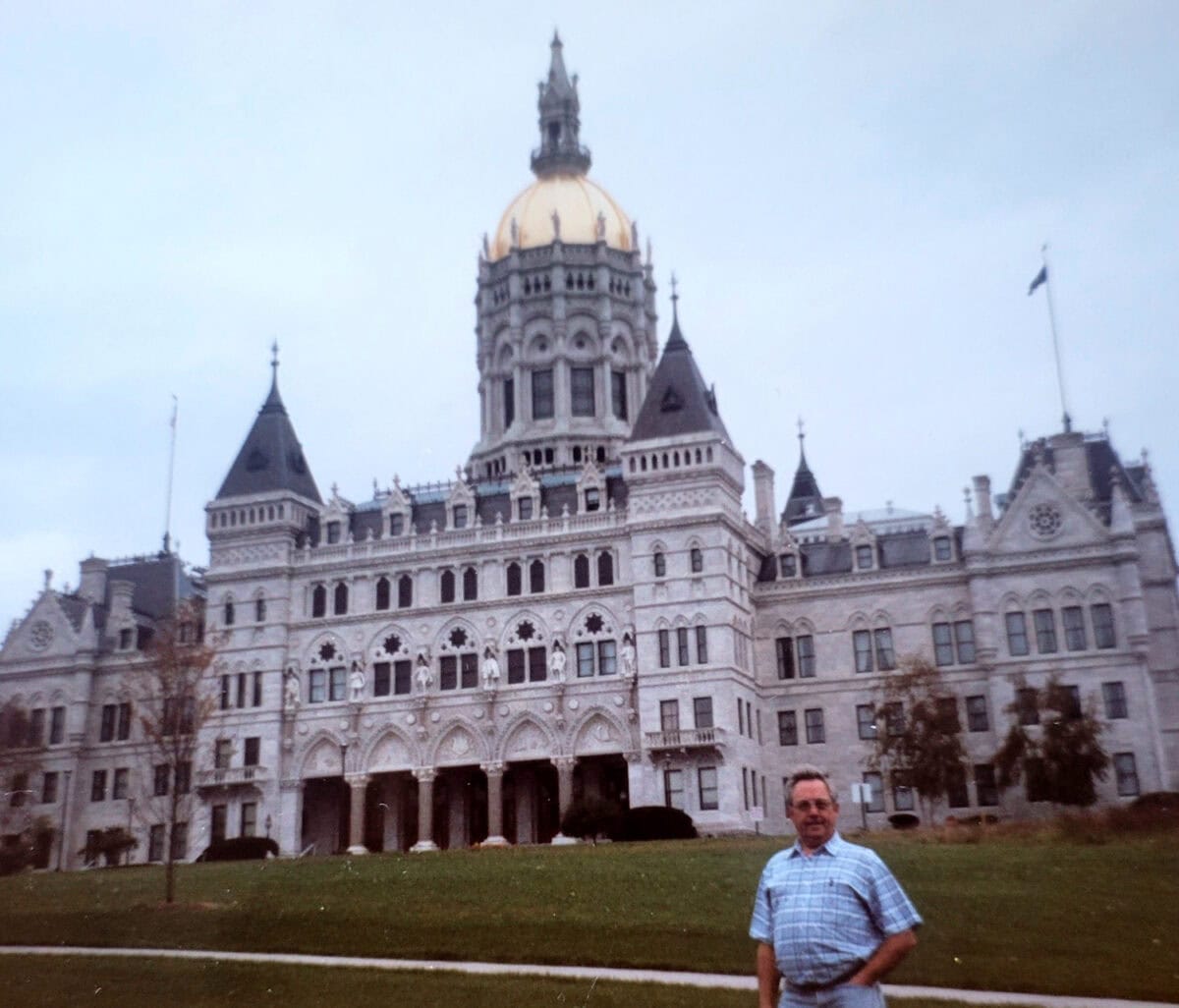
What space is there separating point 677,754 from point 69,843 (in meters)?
33.1

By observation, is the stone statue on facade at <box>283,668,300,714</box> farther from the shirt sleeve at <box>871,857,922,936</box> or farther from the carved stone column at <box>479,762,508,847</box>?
the shirt sleeve at <box>871,857,922,936</box>

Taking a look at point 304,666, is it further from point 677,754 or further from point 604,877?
point 604,877

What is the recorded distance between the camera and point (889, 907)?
8680 millimetres

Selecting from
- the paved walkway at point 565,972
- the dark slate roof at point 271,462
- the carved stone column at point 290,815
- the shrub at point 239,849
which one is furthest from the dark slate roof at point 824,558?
the paved walkway at point 565,972

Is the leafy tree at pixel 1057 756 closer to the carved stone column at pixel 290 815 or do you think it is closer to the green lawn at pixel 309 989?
the carved stone column at pixel 290 815

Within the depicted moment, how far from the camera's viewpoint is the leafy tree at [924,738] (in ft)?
171

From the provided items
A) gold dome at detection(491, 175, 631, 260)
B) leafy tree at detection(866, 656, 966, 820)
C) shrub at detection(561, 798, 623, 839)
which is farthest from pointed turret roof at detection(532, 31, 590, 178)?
shrub at detection(561, 798, 623, 839)

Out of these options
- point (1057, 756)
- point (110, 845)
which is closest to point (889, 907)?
point (1057, 756)

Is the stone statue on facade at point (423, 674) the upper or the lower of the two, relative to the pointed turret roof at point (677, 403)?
lower

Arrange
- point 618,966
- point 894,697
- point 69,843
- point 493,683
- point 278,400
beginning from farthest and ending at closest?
point 278,400 → point 69,843 → point 493,683 → point 894,697 → point 618,966

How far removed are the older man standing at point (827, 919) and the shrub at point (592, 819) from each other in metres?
46.2

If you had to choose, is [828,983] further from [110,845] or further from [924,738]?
→ [110,845]

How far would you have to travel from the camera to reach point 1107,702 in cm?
5925

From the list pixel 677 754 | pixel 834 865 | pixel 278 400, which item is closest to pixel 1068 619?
pixel 677 754
